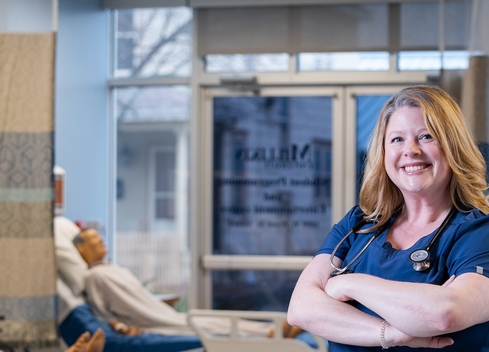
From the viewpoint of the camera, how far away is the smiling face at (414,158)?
4.50 feet

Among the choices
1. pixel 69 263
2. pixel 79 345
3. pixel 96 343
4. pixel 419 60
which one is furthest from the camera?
pixel 419 60

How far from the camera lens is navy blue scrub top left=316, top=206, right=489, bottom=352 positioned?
1.28 meters

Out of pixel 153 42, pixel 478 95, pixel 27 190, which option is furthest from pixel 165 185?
pixel 478 95

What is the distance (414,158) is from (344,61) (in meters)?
4.68

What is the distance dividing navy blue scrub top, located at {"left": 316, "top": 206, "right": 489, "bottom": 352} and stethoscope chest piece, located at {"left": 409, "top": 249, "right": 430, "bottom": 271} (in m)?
0.01

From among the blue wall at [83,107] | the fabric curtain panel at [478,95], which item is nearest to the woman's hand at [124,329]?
the blue wall at [83,107]

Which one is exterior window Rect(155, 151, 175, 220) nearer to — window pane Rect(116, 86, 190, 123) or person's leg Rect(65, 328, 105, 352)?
window pane Rect(116, 86, 190, 123)

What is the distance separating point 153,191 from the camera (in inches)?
266

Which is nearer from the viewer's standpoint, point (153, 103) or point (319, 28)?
point (319, 28)

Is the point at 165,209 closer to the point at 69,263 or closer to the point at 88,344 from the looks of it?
the point at 69,263

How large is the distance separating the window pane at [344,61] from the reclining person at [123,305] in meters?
2.33

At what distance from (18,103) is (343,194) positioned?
127 inches

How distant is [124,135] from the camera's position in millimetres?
6629

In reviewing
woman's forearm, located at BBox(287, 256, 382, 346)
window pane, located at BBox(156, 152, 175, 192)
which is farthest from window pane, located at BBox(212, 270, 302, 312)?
woman's forearm, located at BBox(287, 256, 382, 346)
